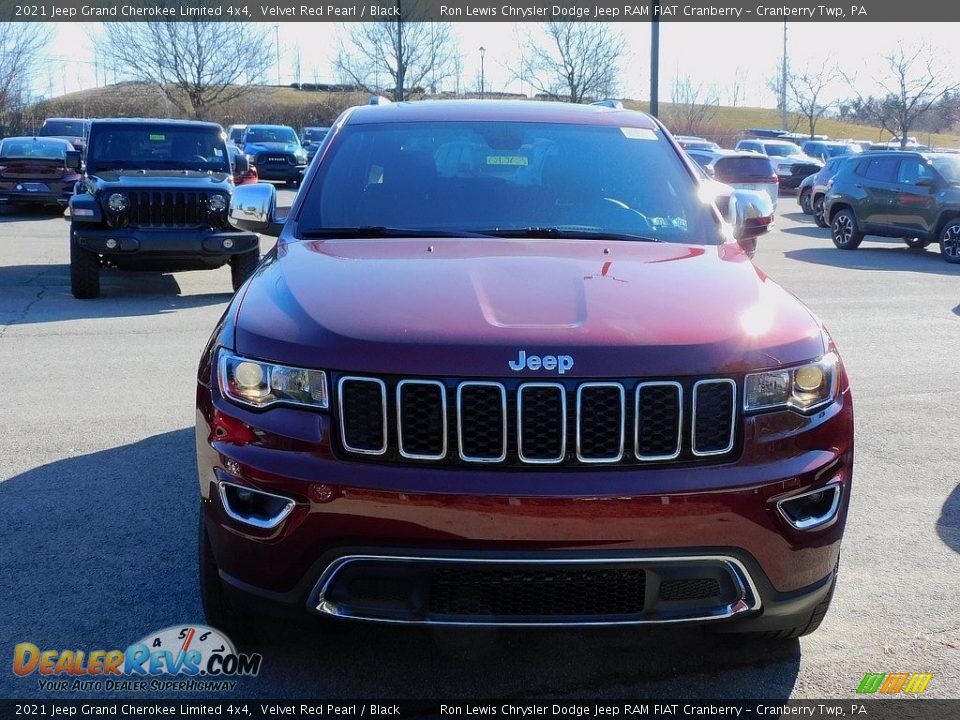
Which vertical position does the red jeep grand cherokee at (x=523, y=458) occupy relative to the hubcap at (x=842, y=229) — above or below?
above

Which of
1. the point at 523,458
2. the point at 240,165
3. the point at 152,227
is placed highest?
the point at 240,165

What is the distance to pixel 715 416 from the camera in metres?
2.83

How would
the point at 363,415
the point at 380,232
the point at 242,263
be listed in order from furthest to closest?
the point at 242,263 < the point at 380,232 < the point at 363,415

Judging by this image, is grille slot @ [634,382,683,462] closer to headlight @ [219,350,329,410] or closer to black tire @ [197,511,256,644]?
headlight @ [219,350,329,410]

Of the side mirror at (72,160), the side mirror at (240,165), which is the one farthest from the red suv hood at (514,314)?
the side mirror at (72,160)

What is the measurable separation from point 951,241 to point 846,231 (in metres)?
2.11

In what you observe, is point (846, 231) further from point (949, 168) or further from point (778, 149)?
point (778, 149)

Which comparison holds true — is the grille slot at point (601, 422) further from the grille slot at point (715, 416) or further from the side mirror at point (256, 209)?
the side mirror at point (256, 209)

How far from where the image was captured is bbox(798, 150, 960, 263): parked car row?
16406 millimetres

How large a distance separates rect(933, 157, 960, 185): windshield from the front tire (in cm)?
151

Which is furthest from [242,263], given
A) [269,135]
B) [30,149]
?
[269,135]

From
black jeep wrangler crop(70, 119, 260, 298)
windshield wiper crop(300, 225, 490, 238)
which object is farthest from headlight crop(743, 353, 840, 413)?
black jeep wrangler crop(70, 119, 260, 298)

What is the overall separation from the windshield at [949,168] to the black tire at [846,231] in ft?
4.95

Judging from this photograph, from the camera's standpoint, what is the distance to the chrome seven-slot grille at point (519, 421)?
275 centimetres
